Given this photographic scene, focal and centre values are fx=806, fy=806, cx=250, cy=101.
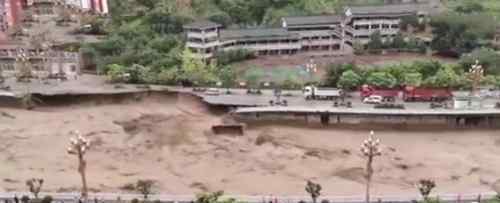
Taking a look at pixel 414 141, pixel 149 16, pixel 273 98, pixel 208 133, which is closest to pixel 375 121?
pixel 414 141

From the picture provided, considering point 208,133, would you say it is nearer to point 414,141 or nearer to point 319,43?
point 414,141

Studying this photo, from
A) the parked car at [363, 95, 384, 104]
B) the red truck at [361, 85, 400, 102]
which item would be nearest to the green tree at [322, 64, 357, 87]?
the red truck at [361, 85, 400, 102]

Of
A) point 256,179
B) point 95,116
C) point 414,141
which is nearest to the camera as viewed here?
point 256,179

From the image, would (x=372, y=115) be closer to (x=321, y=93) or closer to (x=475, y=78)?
(x=321, y=93)

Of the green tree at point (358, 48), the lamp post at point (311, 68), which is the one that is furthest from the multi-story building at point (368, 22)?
the lamp post at point (311, 68)

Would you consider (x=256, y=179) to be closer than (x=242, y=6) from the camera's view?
Yes

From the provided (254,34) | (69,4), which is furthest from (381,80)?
(69,4)
